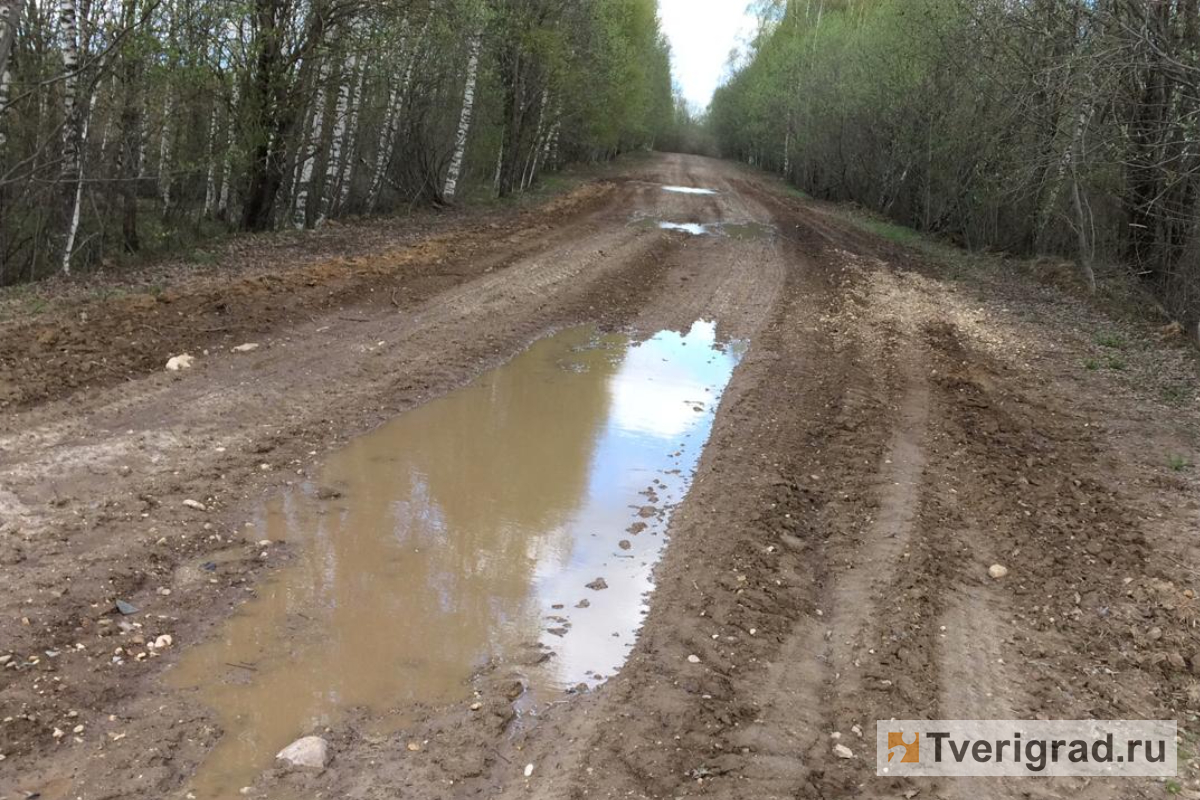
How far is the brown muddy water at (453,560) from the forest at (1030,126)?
21.7ft

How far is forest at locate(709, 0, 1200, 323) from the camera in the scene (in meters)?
10.2

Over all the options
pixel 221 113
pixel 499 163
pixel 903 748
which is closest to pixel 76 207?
pixel 221 113

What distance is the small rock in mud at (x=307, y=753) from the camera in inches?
115

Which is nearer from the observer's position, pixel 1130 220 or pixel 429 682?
pixel 429 682

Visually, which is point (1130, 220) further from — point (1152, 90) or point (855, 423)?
point (855, 423)

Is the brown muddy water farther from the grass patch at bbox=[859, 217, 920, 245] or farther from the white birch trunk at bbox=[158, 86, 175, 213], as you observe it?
the grass patch at bbox=[859, 217, 920, 245]

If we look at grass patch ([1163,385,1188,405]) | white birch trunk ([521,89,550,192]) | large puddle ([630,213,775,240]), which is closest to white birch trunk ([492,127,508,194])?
white birch trunk ([521,89,550,192])

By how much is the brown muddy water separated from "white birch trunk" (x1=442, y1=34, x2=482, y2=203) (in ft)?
44.1

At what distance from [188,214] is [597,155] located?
37.5 meters

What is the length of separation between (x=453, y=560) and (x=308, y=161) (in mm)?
12547

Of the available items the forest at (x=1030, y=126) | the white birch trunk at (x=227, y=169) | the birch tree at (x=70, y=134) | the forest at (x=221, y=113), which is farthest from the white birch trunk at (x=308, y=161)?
the forest at (x=1030, y=126)

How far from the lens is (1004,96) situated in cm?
1512

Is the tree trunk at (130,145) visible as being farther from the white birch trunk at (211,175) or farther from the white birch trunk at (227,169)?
the white birch trunk at (227,169)

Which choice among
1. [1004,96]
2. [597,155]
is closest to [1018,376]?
[1004,96]
